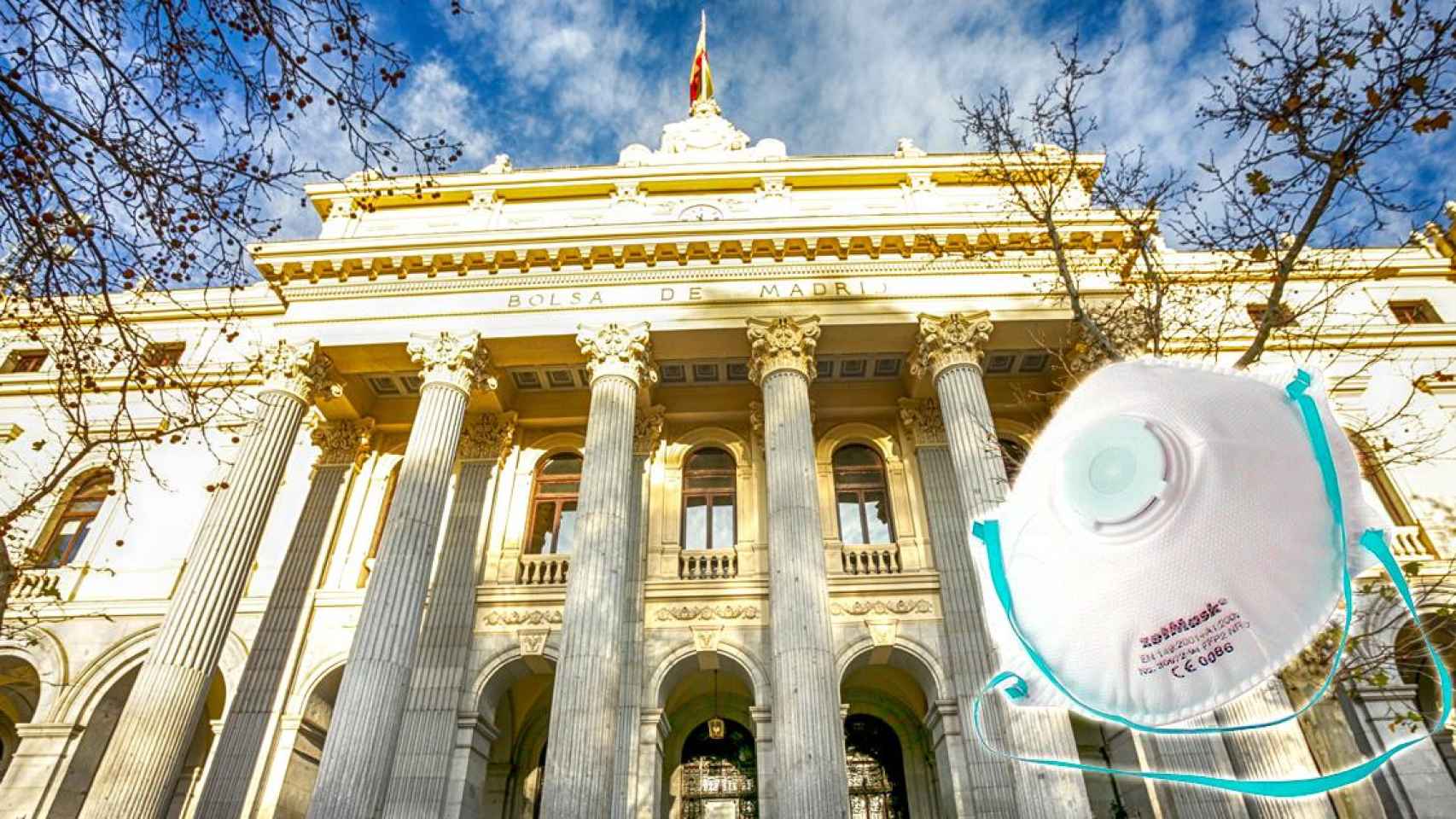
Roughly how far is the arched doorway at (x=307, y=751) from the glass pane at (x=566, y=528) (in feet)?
14.4

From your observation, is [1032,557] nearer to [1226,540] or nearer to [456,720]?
[1226,540]

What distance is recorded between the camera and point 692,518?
52.0 feet

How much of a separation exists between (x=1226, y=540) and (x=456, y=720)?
13.5 meters

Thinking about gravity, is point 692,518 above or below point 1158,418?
above

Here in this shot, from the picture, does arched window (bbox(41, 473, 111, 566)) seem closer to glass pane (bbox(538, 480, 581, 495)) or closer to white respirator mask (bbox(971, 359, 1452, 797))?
glass pane (bbox(538, 480, 581, 495))

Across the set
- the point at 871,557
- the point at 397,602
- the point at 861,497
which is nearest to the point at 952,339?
the point at 861,497

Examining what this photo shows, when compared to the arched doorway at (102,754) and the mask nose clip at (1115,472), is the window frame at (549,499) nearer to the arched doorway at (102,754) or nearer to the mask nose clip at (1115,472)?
the arched doorway at (102,754)

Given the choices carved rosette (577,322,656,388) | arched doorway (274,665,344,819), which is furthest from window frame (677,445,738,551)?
arched doorway (274,665,344,819)

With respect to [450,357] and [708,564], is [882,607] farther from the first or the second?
[450,357]

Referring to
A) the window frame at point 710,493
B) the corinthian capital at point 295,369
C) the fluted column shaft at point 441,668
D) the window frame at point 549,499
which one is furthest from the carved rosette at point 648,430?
the corinthian capital at point 295,369

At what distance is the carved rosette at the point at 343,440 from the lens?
1617cm

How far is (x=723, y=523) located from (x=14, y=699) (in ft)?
47.5

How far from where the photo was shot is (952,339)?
45.4 feet

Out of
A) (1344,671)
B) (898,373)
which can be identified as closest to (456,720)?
(898,373)
